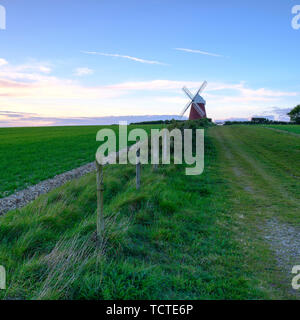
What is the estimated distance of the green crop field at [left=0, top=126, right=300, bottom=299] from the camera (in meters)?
3.74

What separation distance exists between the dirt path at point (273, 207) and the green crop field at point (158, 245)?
0.03 m

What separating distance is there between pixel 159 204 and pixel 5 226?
12.0 ft

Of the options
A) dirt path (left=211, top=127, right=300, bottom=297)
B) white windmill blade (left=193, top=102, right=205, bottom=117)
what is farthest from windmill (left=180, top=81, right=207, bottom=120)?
dirt path (left=211, top=127, right=300, bottom=297)

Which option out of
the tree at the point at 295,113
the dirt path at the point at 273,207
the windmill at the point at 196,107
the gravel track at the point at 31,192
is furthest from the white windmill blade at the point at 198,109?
the tree at the point at 295,113

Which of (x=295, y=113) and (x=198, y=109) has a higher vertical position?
(x=295, y=113)

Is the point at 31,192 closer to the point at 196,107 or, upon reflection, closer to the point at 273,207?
the point at 273,207

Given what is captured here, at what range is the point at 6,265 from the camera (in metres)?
4.27

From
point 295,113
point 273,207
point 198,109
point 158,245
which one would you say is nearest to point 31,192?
point 158,245

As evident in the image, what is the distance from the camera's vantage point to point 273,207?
25.2 feet

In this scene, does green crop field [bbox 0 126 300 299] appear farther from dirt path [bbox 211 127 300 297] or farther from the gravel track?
the gravel track

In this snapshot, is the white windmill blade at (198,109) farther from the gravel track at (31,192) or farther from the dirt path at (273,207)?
the gravel track at (31,192)

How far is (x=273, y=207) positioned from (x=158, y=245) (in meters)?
4.23

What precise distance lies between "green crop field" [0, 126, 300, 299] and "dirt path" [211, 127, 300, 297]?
29mm
